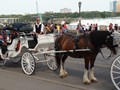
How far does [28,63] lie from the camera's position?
1109 centimetres

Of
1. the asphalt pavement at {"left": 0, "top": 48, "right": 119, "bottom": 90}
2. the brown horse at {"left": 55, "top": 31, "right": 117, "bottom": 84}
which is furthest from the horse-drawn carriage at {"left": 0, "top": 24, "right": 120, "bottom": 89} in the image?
the asphalt pavement at {"left": 0, "top": 48, "right": 119, "bottom": 90}

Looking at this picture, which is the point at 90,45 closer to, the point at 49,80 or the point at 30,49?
the point at 49,80

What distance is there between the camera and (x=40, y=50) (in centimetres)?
1169

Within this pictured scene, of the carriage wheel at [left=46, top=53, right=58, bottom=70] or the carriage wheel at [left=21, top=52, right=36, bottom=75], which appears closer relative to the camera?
the carriage wheel at [left=21, top=52, right=36, bottom=75]

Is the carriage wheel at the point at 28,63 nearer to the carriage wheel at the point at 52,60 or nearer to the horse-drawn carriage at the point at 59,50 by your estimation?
the horse-drawn carriage at the point at 59,50

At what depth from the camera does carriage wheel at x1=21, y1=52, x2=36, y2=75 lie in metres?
11.0

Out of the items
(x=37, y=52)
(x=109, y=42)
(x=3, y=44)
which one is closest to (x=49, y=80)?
(x=37, y=52)

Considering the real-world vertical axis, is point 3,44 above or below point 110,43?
below

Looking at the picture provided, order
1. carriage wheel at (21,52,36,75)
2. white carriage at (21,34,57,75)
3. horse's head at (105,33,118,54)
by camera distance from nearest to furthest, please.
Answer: horse's head at (105,33,118,54) < carriage wheel at (21,52,36,75) < white carriage at (21,34,57,75)

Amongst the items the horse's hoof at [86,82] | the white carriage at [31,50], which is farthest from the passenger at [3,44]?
the horse's hoof at [86,82]


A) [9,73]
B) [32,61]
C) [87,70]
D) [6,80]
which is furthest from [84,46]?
[9,73]

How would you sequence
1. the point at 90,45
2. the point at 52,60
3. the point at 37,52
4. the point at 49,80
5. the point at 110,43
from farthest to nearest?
the point at 52,60 → the point at 37,52 → the point at 49,80 → the point at 90,45 → the point at 110,43

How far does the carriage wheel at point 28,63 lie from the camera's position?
36.1 feet

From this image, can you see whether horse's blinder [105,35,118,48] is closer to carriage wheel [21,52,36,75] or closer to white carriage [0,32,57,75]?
white carriage [0,32,57,75]
